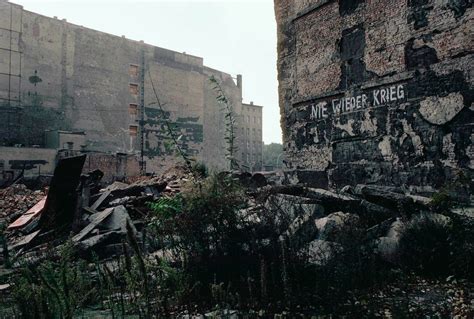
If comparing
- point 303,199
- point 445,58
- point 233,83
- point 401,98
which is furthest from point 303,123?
point 233,83

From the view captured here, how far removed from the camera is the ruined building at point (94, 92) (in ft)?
80.5

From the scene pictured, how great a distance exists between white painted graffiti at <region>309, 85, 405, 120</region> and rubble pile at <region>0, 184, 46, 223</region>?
7.25 metres

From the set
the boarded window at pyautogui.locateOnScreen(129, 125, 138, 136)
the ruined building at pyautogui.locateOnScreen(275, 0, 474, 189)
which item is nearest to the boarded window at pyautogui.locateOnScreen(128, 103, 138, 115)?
the boarded window at pyautogui.locateOnScreen(129, 125, 138, 136)

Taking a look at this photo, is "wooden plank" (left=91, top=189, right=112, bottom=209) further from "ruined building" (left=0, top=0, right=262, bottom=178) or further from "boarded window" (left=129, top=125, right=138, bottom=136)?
"boarded window" (left=129, top=125, right=138, bottom=136)

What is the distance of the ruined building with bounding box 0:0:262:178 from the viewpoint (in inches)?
966

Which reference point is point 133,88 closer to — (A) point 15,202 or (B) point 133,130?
(B) point 133,130

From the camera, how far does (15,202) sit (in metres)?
10.2

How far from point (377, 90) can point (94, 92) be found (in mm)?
25130

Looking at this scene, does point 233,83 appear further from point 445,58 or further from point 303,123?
point 445,58

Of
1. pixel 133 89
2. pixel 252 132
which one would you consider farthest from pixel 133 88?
pixel 252 132

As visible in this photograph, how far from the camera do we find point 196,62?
3444 cm

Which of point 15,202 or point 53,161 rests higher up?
point 53,161

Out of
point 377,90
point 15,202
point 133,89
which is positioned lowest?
point 15,202

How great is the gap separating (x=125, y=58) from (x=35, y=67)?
6.94 metres
